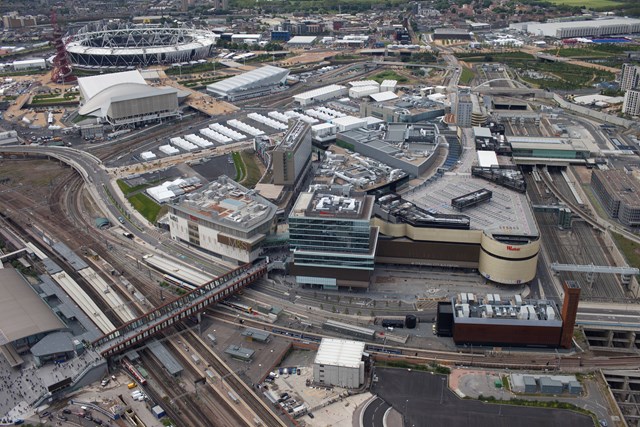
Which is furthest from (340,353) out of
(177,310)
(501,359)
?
(177,310)

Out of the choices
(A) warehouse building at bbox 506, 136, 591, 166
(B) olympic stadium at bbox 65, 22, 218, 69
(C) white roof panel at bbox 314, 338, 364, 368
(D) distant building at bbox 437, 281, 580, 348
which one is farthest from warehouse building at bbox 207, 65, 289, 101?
(D) distant building at bbox 437, 281, 580, 348

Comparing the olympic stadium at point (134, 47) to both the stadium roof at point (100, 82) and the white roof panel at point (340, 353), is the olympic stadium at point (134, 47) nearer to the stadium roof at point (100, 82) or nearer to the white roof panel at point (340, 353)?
the stadium roof at point (100, 82)

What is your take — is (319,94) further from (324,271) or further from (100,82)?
(324,271)

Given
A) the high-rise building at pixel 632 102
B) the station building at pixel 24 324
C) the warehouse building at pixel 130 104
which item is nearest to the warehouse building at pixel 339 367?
the station building at pixel 24 324

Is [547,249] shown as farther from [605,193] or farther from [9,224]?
[9,224]

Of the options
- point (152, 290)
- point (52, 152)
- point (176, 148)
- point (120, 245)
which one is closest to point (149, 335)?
point (152, 290)

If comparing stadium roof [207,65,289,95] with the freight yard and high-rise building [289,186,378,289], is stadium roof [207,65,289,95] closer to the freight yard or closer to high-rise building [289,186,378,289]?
the freight yard
